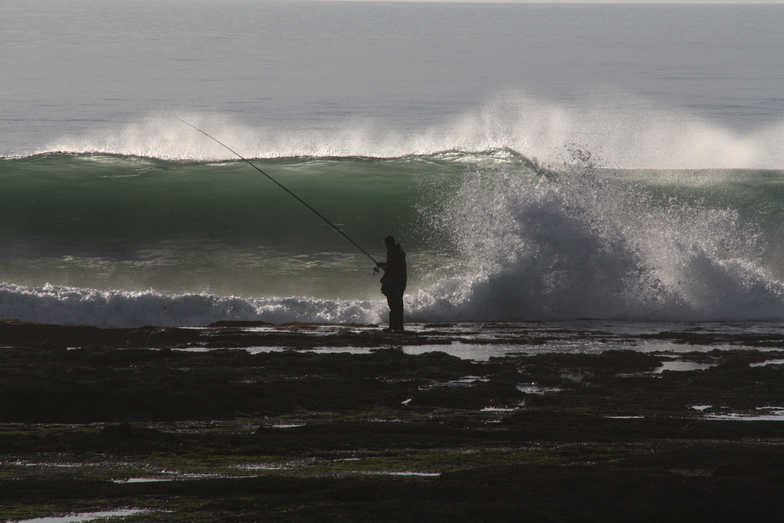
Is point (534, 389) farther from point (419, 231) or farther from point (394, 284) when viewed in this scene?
point (419, 231)

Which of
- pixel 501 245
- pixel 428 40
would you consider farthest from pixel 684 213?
pixel 428 40

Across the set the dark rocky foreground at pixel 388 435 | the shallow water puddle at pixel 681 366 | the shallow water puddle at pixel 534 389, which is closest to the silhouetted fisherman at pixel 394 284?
the dark rocky foreground at pixel 388 435

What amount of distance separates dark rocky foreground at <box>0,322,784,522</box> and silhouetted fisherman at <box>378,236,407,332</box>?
1892 mm

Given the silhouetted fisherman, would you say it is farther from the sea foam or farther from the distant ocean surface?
the sea foam

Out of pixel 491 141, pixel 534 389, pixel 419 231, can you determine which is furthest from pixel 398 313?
pixel 491 141

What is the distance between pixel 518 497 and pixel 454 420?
5.78 ft

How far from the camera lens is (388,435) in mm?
4742

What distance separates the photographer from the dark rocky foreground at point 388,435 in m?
3.39

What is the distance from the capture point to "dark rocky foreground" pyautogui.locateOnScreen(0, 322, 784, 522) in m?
3.39

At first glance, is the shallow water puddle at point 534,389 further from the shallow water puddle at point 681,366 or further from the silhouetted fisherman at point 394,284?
the silhouetted fisherman at point 394,284

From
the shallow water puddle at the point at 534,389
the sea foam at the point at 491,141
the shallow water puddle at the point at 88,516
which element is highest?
the sea foam at the point at 491,141

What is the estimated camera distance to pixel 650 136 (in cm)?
2750

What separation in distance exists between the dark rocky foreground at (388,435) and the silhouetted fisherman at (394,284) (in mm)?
1892

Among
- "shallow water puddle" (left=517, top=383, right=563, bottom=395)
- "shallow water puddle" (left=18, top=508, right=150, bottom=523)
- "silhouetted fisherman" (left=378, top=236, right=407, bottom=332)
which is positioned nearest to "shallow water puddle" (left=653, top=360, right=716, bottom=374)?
"shallow water puddle" (left=517, top=383, right=563, bottom=395)
